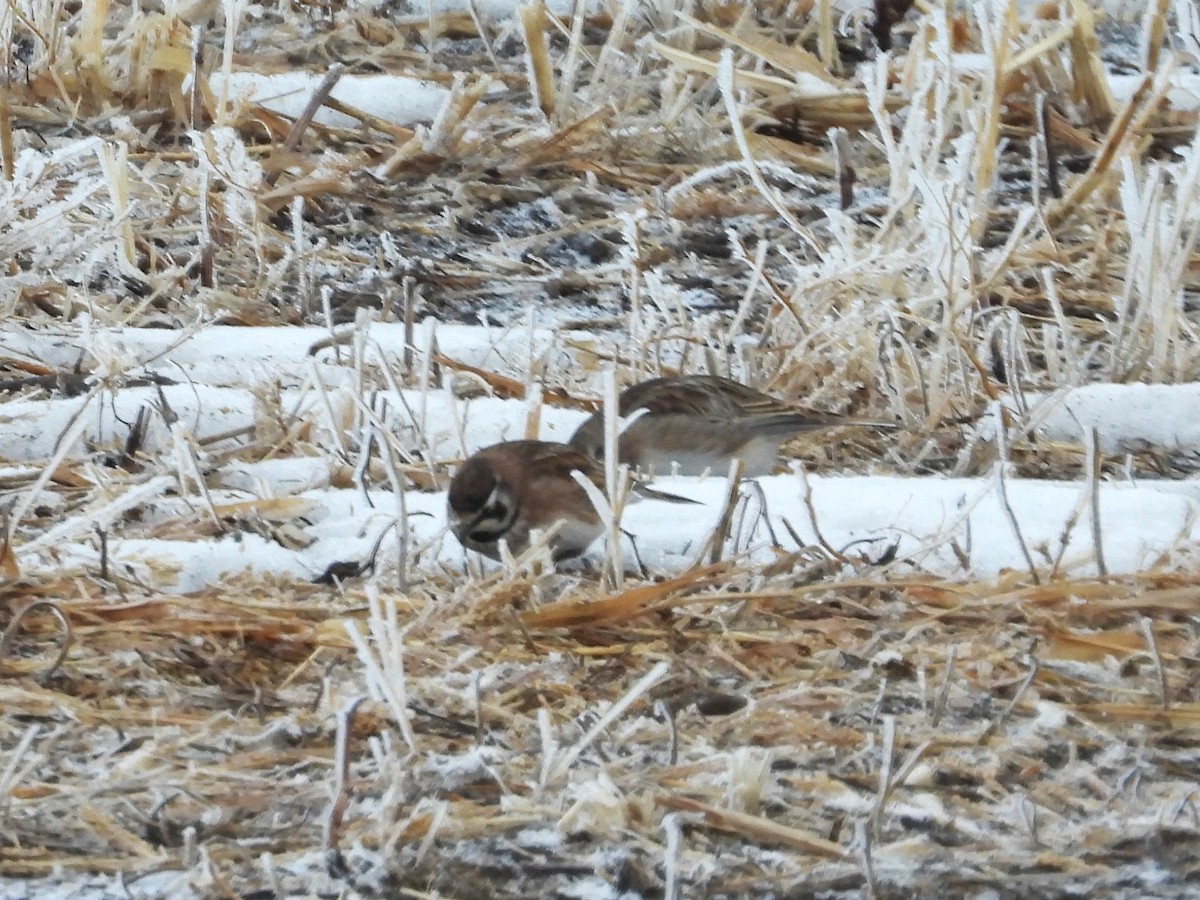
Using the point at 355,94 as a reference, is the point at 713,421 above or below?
below

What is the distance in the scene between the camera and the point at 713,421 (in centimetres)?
393

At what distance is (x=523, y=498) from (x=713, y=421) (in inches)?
30.2

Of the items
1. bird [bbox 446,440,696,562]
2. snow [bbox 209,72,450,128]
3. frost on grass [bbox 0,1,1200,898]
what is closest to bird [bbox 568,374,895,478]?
frost on grass [bbox 0,1,1200,898]

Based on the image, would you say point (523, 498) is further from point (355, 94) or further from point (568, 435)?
point (355, 94)

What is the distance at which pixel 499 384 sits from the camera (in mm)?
4180

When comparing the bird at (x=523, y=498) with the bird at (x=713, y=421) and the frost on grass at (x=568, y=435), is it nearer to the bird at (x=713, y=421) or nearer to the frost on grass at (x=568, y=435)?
the frost on grass at (x=568, y=435)

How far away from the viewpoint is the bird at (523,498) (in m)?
3.17

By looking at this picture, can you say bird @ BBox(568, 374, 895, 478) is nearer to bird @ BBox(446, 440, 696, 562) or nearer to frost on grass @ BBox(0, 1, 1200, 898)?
frost on grass @ BBox(0, 1, 1200, 898)

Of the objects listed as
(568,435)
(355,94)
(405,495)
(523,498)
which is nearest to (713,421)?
(568,435)

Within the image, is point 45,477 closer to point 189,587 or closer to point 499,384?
point 189,587

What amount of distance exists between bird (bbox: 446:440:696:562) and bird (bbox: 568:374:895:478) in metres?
0.46

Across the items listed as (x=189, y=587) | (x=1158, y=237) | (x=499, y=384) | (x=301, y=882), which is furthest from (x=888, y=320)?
(x=301, y=882)

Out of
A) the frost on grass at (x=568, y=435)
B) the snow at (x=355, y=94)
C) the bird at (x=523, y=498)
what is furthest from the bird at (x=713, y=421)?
the snow at (x=355, y=94)

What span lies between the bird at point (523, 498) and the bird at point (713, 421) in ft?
1.51
